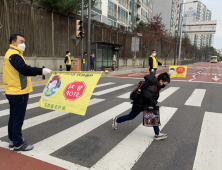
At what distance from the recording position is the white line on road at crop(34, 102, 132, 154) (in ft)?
11.5

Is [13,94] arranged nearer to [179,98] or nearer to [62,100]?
[62,100]

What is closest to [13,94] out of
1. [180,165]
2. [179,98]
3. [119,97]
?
[180,165]

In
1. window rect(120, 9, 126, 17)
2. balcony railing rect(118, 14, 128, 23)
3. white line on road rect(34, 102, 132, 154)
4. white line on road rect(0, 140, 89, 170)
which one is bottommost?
white line on road rect(0, 140, 89, 170)

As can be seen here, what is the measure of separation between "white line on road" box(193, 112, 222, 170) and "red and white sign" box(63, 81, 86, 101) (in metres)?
2.31

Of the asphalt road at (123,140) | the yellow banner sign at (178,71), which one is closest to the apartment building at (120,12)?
the yellow banner sign at (178,71)

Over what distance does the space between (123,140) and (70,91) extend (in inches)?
58.4

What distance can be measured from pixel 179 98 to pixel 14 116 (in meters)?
6.59

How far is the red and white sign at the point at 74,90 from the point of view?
3.61m

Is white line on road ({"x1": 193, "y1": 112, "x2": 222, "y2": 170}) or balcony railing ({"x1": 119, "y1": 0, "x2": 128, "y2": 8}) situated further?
balcony railing ({"x1": 119, "y1": 0, "x2": 128, "y2": 8})

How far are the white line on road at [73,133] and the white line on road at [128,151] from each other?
→ 934 millimetres

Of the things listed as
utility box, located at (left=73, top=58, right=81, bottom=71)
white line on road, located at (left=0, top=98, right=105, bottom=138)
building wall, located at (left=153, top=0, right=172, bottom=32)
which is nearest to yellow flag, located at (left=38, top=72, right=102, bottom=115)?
white line on road, located at (left=0, top=98, right=105, bottom=138)

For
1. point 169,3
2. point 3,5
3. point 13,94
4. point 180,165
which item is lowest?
point 180,165

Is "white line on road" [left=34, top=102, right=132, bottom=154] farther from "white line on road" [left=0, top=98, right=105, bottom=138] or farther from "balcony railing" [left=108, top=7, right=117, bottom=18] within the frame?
"balcony railing" [left=108, top=7, right=117, bottom=18]

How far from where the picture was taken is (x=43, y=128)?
4.44m
